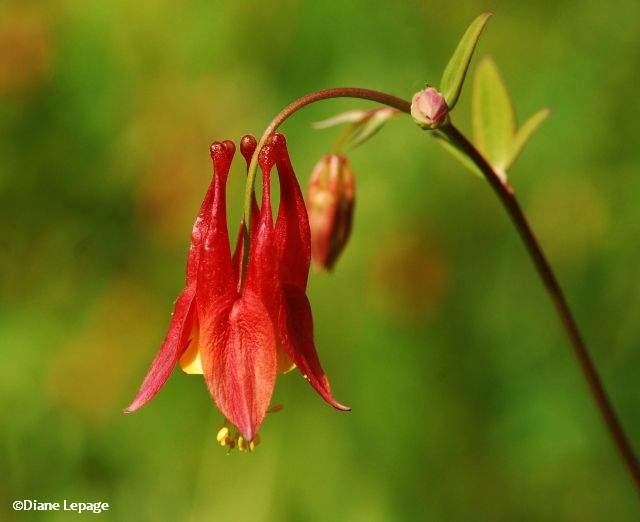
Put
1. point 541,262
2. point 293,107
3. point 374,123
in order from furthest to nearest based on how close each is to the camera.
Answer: point 374,123, point 541,262, point 293,107

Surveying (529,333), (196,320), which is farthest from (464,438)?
(196,320)

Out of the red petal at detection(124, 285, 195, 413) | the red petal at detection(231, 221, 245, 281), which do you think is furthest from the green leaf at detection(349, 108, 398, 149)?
the red petal at detection(124, 285, 195, 413)

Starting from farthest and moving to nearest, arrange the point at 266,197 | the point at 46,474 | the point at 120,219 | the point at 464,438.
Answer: the point at 120,219 → the point at 464,438 → the point at 46,474 → the point at 266,197

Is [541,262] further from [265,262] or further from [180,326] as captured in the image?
[180,326]

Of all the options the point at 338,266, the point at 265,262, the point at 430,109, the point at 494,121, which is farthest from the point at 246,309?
the point at 338,266

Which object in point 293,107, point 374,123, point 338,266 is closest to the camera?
point 293,107

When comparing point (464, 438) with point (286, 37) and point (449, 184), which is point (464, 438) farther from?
point (286, 37)
